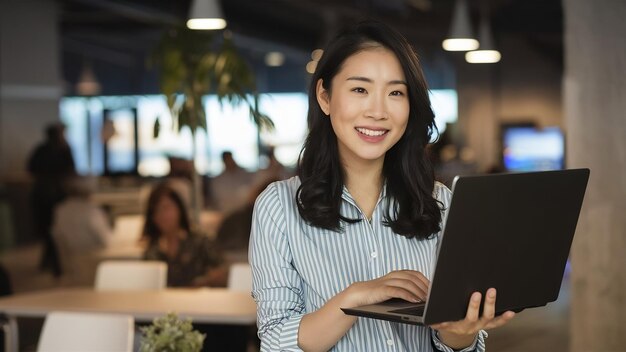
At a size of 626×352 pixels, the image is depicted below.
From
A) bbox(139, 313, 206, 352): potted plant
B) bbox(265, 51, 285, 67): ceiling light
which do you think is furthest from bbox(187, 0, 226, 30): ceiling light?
bbox(265, 51, 285, 67): ceiling light

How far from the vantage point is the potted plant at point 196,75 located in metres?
7.89

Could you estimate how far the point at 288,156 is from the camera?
13.5 metres

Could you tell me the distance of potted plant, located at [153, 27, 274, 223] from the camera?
789 centimetres

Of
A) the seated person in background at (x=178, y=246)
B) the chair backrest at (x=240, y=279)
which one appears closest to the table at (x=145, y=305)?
the chair backrest at (x=240, y=279)

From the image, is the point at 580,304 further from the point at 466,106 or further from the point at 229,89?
the point at 466,106

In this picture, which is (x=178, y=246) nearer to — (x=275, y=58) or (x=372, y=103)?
(x=372, y=103)

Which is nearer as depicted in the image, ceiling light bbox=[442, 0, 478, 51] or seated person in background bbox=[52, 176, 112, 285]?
ceiling light bbox=[442, 0, 478, 51]

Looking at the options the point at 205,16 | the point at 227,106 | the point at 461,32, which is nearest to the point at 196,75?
the point at 205,16

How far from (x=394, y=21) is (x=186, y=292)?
692cm

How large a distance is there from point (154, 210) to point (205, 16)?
1.42 metres

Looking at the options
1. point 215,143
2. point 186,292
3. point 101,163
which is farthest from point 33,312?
point 101,163

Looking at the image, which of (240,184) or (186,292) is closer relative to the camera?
(186,292)

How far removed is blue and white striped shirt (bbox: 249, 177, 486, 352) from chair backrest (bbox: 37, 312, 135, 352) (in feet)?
7.30

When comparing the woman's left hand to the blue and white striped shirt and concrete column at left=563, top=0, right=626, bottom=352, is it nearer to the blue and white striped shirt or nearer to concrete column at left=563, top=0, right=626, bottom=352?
the blue and white striped shirt
